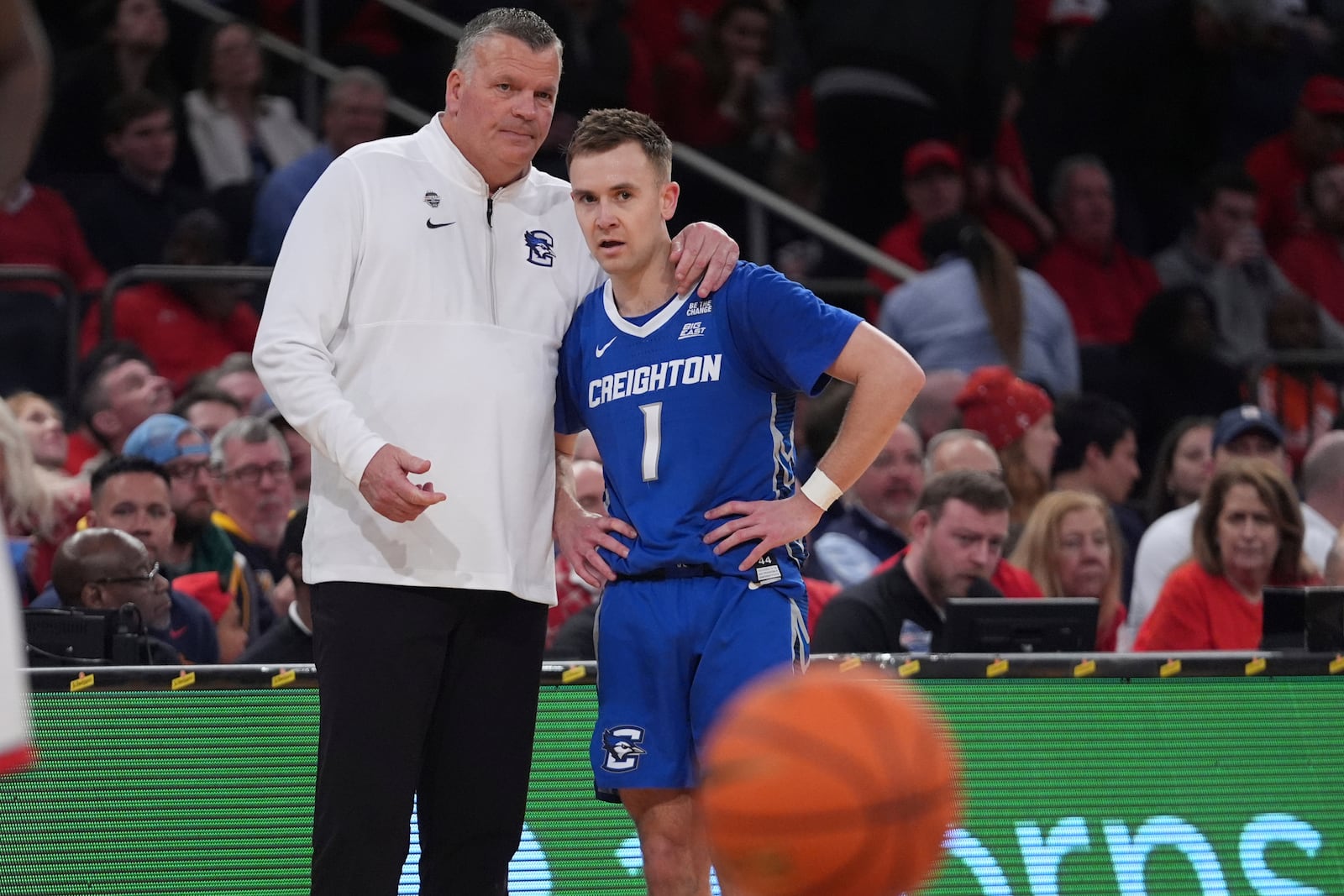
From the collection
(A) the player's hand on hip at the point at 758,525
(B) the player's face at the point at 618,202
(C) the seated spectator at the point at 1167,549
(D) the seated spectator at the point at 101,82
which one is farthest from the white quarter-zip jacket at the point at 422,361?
(D) the seated spectator at the point at 101,82

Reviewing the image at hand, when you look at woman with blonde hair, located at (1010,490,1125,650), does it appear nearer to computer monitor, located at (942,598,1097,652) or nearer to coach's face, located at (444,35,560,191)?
computer monitor, located at (942,598,1097,652)

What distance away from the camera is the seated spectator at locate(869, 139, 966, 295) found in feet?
38.7

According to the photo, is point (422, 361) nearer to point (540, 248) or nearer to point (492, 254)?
point (492, 254)

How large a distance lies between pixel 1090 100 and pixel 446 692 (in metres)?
9.77

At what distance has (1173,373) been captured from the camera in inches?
466

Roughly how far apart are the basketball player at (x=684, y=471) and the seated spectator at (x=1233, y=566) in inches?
136

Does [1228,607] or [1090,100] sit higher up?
[1090,100]

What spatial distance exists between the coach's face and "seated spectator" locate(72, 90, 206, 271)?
20.4 ft

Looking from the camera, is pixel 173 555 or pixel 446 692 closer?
pixel 446 692

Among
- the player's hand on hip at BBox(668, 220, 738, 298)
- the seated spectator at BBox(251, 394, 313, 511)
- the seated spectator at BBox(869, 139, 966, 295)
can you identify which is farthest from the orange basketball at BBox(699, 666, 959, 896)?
the seated spectator at BBox(869, 139, 966, 295)

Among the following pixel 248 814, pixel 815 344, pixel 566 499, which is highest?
pixel 815 344

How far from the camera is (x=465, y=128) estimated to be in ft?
16.5

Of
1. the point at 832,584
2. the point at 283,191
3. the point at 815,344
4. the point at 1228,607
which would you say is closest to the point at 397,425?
the point at 815,344

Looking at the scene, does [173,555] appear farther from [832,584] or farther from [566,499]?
[566,499]
